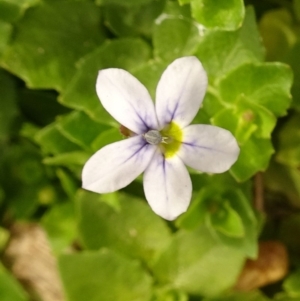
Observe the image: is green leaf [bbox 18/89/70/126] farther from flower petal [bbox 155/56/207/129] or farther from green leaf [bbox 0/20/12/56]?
flower petal [bbox 155/56/207/129]

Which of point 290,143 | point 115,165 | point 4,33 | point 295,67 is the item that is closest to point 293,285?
point 290,143

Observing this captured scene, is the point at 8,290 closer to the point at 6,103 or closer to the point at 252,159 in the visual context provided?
the point at 6,103

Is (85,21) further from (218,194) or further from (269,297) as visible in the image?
(269,297)

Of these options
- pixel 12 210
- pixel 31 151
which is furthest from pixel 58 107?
pixel 12 210

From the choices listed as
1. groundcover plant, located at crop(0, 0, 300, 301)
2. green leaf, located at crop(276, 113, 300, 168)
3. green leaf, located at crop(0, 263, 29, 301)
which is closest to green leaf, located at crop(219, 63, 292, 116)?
groundcover plant, located at crop(0, 0, 300, 301)

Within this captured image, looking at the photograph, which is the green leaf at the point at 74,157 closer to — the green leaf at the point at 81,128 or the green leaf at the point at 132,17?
the green leaf at the point at 81,128
